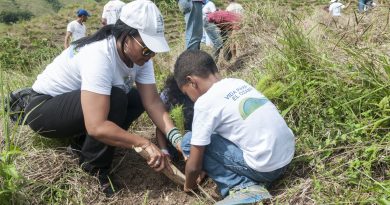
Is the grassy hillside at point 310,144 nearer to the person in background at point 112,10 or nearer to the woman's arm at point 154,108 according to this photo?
the woman's arm at point 154,108

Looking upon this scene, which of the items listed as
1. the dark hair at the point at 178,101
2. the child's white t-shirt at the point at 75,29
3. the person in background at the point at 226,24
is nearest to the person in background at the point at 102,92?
the dark hair at the point at 178,101

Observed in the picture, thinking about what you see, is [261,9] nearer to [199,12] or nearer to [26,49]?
[199,12]

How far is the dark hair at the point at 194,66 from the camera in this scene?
197cm

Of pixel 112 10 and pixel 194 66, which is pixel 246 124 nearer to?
pixel 194 66

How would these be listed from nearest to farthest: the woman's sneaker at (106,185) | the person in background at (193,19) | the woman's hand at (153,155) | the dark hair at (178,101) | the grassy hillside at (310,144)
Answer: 1. the grassy hillside at (310,144)
2. the woman's hand at (153,155)
3. the woman's sneaker at (106,185)
4. the dark hair at (178,101)
5. the person in background at (193,19)

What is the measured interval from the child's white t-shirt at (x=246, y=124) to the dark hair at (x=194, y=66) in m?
0.14

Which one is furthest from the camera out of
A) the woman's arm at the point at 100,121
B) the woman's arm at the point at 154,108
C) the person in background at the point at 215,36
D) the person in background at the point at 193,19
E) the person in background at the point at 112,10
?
the person in background at the point at 215,36

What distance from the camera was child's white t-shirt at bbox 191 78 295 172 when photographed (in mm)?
1813

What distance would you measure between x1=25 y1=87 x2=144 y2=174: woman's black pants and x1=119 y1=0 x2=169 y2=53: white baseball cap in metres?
0.34

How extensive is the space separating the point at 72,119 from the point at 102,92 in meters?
0.27

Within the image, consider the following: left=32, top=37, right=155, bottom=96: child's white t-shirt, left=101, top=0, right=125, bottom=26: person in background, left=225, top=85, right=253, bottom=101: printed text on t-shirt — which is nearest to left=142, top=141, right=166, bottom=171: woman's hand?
left=32, top=37, right=155, bottom=96: child's white t-shirt

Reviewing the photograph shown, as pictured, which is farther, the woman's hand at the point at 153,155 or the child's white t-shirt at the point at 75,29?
the child's white t-shirt at the point at 75,29

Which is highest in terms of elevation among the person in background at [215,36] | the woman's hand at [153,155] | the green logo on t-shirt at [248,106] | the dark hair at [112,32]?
the dark hair at [112,32]

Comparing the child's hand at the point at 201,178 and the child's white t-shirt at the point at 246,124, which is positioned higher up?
the child's white t-shirt at the point at 246,124
